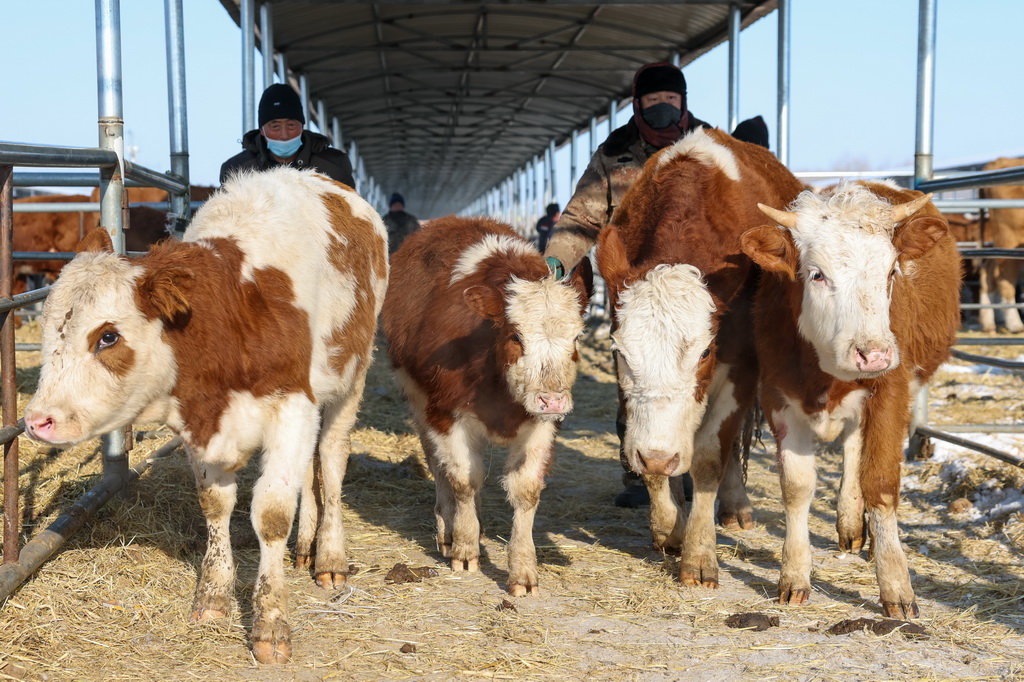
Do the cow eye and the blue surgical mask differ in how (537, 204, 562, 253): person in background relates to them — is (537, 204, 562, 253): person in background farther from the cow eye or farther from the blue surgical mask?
the cow eye

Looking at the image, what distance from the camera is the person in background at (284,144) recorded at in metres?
6.49

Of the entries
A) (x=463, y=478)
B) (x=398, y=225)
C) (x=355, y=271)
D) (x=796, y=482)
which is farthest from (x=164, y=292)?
(x=398, y=225)

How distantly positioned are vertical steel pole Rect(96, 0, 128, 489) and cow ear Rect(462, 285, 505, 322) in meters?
1.99

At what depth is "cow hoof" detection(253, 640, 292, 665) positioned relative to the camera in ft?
12.5

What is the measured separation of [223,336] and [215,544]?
1007mm

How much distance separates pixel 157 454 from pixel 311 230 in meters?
2.59

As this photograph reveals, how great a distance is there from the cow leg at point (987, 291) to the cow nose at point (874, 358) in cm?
1094

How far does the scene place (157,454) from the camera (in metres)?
6.45

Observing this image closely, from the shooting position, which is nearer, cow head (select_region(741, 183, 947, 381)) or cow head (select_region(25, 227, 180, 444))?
cow head (select_region(25, 227, 180, 444))

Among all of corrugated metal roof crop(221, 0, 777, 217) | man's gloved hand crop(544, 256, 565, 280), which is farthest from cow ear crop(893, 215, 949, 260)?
corrugated metal roof crop(221, 0, 777, 217)

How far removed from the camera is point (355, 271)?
16.4 feet

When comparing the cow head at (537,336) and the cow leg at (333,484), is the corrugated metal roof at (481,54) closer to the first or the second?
the cow leg at (333,484)

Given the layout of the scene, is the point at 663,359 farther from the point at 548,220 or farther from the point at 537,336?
the point at 548,220

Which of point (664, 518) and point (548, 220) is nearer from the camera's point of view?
point (664, 518)
